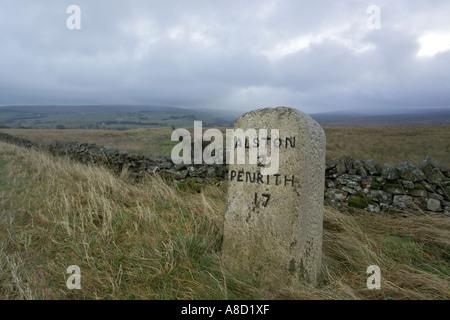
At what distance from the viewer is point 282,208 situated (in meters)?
2.32

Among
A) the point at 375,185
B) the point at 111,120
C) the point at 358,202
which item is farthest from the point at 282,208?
the point at 111,120

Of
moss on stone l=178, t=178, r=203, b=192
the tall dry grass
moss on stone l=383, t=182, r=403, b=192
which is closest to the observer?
A: the tall dry grass

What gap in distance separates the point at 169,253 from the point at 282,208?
1.26m

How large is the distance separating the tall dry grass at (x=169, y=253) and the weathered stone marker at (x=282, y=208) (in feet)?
0.59

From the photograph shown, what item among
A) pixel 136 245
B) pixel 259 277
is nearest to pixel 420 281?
pixel 259 277

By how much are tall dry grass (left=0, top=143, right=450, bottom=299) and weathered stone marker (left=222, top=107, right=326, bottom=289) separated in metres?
0.18

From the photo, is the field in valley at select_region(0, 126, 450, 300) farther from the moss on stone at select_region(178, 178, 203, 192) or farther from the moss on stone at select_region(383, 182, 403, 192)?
the moss on stone at select_region(178, 178, 203, 192)

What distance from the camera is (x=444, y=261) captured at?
103 inches

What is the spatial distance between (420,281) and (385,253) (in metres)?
0.63

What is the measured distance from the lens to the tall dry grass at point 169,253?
86.6 inches

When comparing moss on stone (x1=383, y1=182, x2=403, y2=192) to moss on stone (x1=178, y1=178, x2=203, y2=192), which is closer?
moss on stone (x1=383, y1=182, x2=403, y2=192)

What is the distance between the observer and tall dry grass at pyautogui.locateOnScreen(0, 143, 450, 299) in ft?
7.22

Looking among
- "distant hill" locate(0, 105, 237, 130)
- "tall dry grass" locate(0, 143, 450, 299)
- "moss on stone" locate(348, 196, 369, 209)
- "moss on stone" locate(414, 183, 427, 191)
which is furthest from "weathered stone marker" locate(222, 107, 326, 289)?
"distant hill" locate(0, 105, 237, 130)
